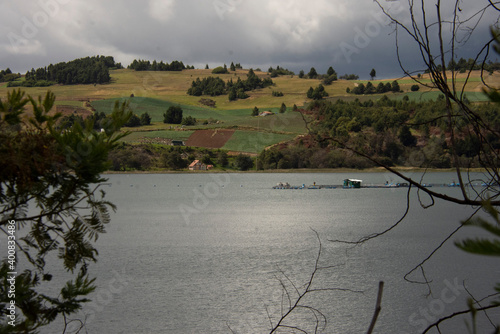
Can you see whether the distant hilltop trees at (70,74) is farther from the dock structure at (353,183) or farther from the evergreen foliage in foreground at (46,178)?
the evergreen foliage in foreground at (46,178)

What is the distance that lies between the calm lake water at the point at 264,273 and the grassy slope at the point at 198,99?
43.5m

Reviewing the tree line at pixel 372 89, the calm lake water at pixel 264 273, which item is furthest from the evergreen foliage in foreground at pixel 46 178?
the tree line at pixel 372 89

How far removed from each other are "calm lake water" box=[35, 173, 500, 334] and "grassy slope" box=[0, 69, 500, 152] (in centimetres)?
4355

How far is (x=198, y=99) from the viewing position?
12775 cm

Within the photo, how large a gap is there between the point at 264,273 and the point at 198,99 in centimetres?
10693

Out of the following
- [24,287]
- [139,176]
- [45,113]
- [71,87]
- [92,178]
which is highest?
[71,87]

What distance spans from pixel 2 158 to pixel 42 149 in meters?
0.32

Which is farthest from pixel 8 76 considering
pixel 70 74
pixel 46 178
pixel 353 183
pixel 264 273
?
pixel 46 178

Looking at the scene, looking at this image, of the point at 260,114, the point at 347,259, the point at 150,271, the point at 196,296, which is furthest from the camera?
the point at 260,114

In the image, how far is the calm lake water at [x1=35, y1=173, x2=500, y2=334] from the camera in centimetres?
1756

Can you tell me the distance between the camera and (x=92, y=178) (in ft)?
11.5

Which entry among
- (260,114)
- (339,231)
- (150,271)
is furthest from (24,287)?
(260,114)

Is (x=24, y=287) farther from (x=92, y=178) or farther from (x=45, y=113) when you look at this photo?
(x=45, y=113)

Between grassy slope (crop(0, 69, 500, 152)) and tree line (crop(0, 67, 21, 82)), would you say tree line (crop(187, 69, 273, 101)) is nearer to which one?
grassy slope (crop(0, 69, 500, 152))
